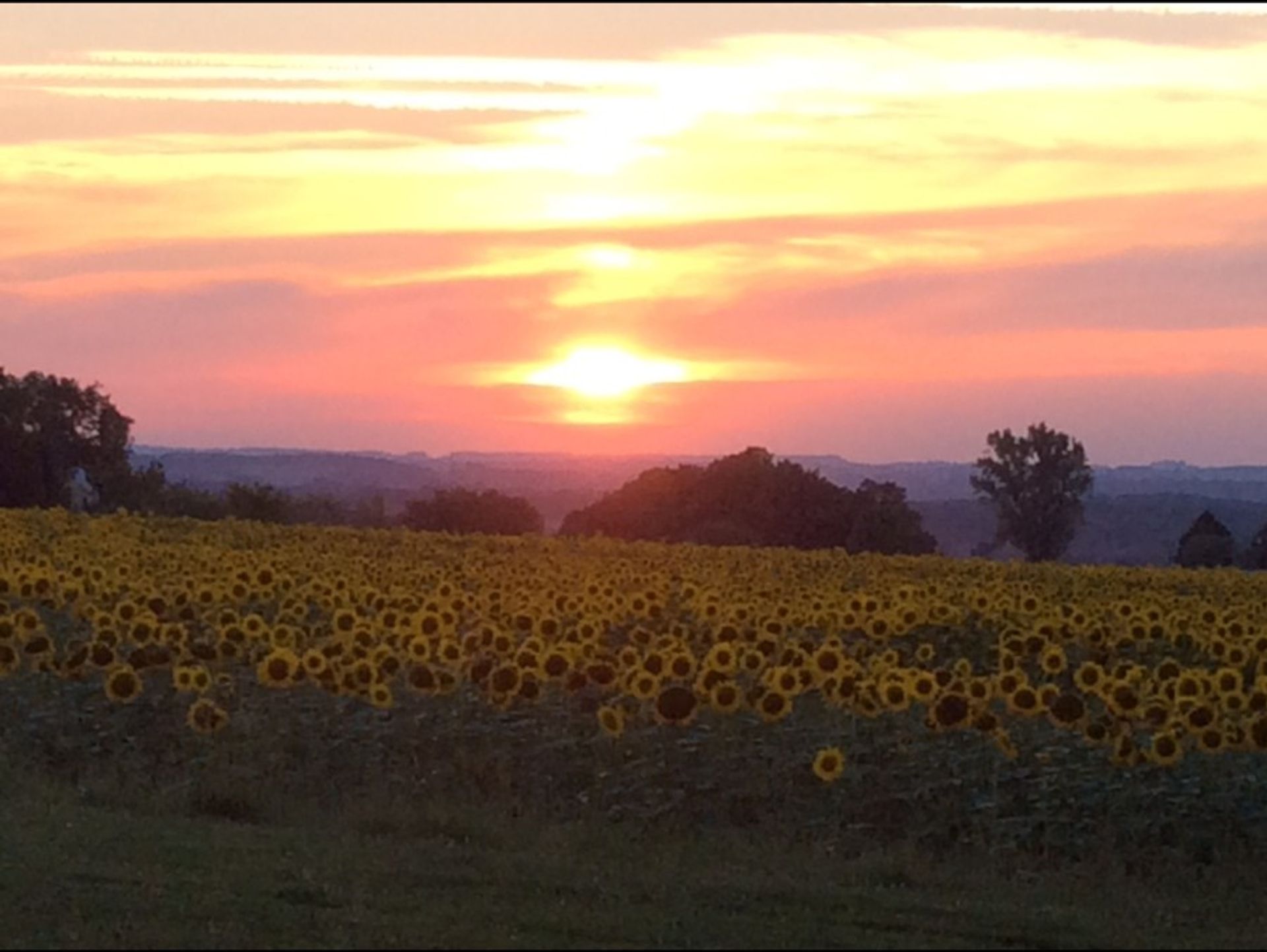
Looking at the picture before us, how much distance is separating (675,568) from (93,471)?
129ft

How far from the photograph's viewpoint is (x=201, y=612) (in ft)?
65.7

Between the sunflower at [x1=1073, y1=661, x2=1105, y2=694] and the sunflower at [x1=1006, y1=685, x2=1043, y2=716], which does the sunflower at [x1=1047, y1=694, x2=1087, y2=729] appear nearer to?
the sunflower at [x1=1006, y1=685, x2=1043, y2=716]

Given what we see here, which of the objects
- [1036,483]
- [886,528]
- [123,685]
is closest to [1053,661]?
[123,685]

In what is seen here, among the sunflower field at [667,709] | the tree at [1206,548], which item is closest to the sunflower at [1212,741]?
the sunflower field at [667,709]

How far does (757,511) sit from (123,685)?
5026 cm

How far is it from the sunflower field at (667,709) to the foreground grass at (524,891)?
0.78 m

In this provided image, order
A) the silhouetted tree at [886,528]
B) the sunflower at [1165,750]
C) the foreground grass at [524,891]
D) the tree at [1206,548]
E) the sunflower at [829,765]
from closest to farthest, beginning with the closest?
the foreground grass at [524,891] → the sunflower at [829,765] → the sunflower at [1165,750] → the silhouetted tree at [886,528] → the tree at [1206,548]

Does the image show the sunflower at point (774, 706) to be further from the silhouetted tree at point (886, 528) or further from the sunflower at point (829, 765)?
the silhouetted tree at point (886, 528)

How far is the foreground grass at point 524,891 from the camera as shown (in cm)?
1042

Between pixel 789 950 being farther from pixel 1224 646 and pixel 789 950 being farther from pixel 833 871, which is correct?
pixel 1224 646

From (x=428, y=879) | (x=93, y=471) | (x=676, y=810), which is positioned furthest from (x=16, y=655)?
(x=93, y=471)

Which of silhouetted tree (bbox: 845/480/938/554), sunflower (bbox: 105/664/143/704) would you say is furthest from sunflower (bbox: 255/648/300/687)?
silhouetted tree (bbox: 845/480/938/554)

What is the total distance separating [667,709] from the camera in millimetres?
14984

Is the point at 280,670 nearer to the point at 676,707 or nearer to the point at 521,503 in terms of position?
the point at 676,707
